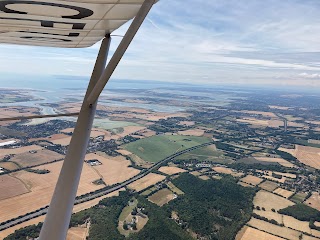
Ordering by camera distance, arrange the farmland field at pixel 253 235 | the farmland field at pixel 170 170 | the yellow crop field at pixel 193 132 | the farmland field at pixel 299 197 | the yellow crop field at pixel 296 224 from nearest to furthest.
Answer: the farmland field at pixel 253 235, the yellow crop field at pixel 296 224, the farmland field at pixel 299 197, the farmland field at pixel 170 170, the yellow crop field at pixel 193 132

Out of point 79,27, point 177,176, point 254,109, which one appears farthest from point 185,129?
point 79,27

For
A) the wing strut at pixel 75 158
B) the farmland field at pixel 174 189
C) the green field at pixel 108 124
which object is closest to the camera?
the wing strut at pixel 75 158

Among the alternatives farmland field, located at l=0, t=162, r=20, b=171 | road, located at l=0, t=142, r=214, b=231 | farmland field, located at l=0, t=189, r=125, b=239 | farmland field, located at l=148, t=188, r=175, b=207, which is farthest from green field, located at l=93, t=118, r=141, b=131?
farmland field, located at l=0, t=189, r=125, b=239

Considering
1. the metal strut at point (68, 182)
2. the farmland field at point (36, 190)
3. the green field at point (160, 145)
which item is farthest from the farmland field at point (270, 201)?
the metal strut at point (68, 182)

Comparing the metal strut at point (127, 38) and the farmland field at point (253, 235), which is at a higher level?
the metal strut at point (127, 38)

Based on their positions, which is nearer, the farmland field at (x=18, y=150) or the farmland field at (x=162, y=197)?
the farmland field at (x=162, y=197)

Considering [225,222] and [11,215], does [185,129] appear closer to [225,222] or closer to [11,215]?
[225,222]

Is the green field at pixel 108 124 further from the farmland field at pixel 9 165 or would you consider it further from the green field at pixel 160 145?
the farmland field at pixel 9 165
